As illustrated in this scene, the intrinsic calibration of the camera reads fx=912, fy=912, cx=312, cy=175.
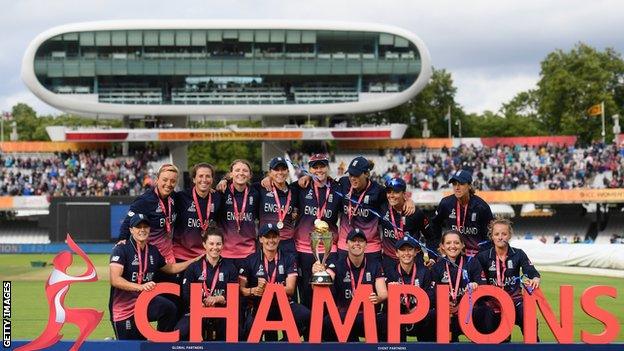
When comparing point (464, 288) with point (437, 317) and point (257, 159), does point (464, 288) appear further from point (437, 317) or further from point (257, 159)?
point (257, 159)

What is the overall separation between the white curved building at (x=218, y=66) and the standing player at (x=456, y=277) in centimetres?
4493

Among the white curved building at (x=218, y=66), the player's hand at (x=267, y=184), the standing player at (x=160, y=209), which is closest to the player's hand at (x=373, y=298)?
the player's hand at (x=267, y=184)

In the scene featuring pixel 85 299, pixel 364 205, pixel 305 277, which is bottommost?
pixel 85 299

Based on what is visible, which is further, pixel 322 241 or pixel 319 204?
pixel 319 204

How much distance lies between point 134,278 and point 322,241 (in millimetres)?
2001

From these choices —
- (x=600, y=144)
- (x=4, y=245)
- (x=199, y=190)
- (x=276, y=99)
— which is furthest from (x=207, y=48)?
(x=199, y=190)

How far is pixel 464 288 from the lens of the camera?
9.75m

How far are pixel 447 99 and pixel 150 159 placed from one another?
30.1 m

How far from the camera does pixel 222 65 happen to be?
5412 cm

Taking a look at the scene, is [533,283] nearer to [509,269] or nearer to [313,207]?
[509,269]

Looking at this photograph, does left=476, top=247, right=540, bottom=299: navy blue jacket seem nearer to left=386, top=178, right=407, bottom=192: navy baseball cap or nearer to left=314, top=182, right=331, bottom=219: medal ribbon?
left=386, top=178, right=407, bottom=192: navy baseball cap

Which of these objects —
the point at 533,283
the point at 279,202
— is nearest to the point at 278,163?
the point at 279,202

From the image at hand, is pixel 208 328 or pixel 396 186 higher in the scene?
pixel 396 186

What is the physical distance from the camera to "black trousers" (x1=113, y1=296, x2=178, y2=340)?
948 cm
